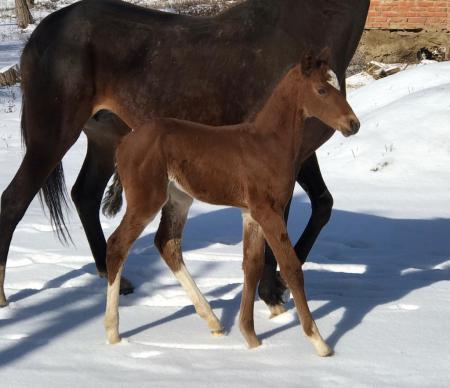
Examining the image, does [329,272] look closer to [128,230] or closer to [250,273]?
[250,273]

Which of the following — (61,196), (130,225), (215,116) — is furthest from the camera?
(61,196)

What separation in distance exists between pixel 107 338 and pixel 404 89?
7.60m

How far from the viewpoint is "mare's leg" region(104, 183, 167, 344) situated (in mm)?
3877

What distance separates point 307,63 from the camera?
3738mm

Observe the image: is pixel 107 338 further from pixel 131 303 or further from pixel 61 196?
pixel 61 196

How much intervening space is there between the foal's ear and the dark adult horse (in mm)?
873

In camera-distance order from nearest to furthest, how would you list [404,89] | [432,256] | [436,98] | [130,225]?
[130,225]
[432,256]
[436,98]
[404,89]

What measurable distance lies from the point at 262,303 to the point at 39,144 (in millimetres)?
1527

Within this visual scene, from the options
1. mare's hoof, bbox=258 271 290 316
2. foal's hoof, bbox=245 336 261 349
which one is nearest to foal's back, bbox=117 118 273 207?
foal's hoof, bbox=245 336 261 349

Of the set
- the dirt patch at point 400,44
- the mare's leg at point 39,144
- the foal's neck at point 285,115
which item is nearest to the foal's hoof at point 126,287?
the mare's leg at point 39,144

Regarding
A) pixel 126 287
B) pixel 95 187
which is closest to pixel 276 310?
pixel 126 287

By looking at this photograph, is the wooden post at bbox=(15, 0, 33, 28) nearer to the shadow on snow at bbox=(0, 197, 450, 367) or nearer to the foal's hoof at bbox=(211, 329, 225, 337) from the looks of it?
the shadow on snow at bbox=(0, 197, 450, 367)

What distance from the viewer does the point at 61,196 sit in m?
5.79

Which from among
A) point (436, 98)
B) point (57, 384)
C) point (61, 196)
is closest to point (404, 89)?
point (436, 98)
